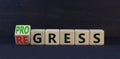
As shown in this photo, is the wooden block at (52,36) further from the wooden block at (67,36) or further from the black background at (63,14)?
the black background at (63,14)

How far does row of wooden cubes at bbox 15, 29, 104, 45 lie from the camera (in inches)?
66.4

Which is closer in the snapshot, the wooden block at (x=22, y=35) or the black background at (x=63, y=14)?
the wooden block at (x=22, y=35)

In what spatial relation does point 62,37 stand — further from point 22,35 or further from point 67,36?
point 22,35

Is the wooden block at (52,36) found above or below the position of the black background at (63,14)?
below

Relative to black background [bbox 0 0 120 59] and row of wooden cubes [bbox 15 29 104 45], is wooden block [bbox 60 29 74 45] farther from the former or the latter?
black background [bbox 0 0 120 59]

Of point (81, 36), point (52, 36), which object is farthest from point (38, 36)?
point (81, 36)

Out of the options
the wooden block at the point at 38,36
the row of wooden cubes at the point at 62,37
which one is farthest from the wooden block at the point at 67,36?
the wooden block at the point at 38,36

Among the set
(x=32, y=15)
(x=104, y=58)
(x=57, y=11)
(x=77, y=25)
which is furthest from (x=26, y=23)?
(x=104, y=58)

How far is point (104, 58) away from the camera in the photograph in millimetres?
1394

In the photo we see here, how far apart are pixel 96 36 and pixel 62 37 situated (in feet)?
0.69

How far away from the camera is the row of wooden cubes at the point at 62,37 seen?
1.69 m

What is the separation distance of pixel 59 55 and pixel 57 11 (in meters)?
0.58

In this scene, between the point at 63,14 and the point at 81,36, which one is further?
the point at 63,14

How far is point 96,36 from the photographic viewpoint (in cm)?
169
